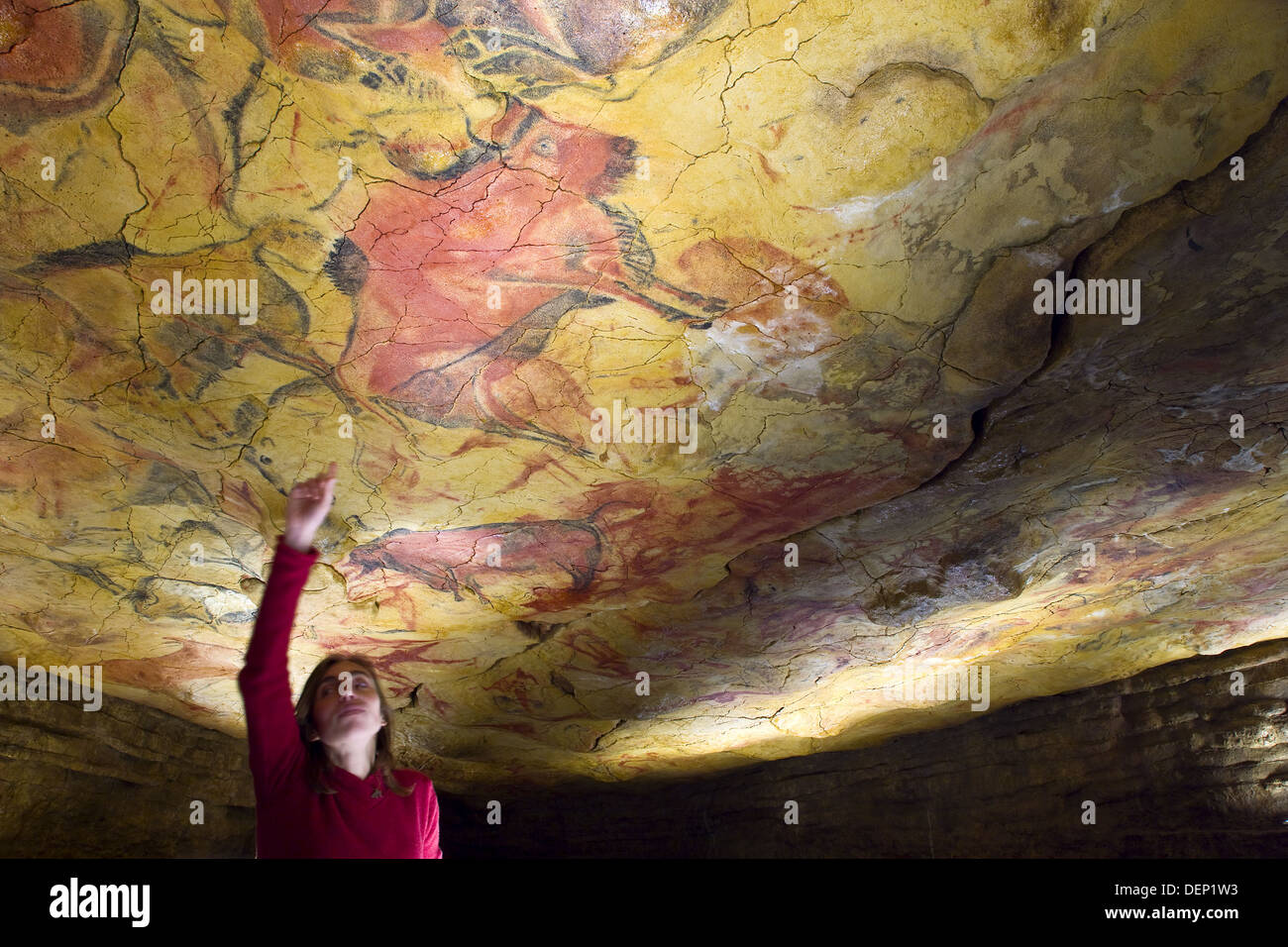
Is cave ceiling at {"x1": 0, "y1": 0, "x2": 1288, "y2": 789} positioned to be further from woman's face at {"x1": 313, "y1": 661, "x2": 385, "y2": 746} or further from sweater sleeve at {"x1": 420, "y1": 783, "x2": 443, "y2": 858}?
sweater sleeve at {"x1": 420, "y1": 783, "x2": 443, "y2": 858}

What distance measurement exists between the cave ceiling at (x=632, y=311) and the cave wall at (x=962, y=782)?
1135 mm

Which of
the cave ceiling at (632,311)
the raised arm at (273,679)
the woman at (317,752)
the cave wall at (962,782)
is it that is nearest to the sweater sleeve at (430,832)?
the woman at (317,752)

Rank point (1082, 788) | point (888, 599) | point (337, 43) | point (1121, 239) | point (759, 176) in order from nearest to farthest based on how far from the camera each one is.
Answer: point (337, 43), point (759, 176), point (1121, 239), point (888, 599), point (1082, 788)

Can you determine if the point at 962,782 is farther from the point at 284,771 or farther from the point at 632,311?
the point at 284,771

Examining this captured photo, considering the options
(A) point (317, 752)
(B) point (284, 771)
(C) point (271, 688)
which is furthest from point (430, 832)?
(C) point (271, 688)

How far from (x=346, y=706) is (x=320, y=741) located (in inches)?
4.4

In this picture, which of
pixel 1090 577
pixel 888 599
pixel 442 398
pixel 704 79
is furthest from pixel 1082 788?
pixel 704 79

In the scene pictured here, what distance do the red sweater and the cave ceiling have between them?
44.0 inches

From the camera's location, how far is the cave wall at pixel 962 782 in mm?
5082

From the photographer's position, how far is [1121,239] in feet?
7.68

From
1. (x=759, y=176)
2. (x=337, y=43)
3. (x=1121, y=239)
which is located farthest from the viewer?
(x=1121, y=239)

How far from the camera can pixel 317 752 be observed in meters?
1.79

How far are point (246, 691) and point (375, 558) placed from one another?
7.89 feet

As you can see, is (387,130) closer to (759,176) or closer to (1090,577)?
(759,176)
